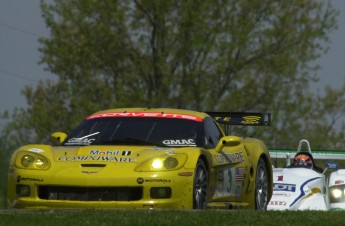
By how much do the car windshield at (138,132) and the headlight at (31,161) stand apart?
1.10m

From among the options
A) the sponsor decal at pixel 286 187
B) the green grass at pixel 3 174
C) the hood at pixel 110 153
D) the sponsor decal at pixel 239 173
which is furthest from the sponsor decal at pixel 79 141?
the green grass at pixel 3 174

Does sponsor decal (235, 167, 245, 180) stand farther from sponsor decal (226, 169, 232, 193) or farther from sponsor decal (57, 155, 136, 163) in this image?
sponsor decal (57, 155, 136, 163)

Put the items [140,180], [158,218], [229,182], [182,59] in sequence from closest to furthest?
1. [158,218]
2. [140,180]
3. [229,182]
4. [182,59]

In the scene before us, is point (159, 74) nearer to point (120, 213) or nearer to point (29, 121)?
point (29, 121)

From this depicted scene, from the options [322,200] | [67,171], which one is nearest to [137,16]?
[322,200]

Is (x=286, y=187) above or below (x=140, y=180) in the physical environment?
below

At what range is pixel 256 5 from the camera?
45.6m

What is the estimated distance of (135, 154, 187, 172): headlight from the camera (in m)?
13.2

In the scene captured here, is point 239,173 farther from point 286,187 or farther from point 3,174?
point 3,174

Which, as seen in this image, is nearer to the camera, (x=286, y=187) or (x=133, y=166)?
(x=133, y=166)

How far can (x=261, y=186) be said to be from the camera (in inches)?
650

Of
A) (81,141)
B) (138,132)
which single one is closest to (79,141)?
(81,141)

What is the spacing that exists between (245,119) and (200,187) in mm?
3874

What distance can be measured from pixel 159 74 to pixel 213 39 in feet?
7.52
